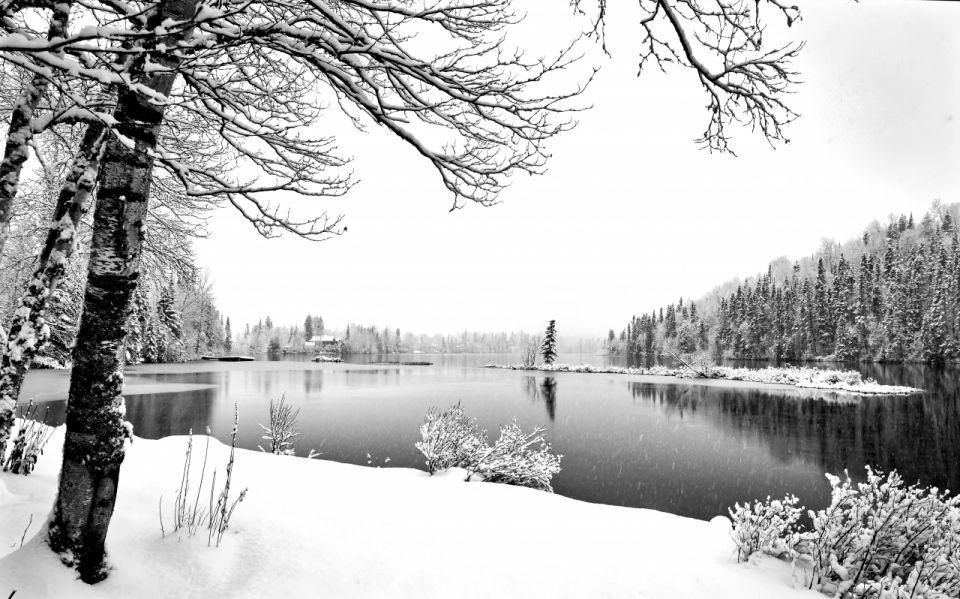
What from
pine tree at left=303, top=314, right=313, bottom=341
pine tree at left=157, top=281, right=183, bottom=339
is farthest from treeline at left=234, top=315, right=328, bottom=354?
pine tree at left=157, top=281, right=183, bottom=339

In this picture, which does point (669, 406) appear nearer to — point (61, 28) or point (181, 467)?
point (181, 467)

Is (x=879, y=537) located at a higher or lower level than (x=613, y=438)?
higher

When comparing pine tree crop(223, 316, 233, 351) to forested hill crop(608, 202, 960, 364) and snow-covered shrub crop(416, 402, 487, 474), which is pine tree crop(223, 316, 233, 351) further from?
forested hill crop(608, 202, 960, 364)

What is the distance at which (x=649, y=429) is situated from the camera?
676 inches

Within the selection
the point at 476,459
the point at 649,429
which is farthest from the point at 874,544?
the point at 649,429

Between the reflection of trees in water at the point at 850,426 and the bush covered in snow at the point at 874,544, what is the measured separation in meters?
4.88

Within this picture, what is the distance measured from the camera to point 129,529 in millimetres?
3201

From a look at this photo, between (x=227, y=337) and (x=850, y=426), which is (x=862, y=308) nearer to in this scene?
(x=850, y=426)

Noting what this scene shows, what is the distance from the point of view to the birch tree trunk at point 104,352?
2.64m

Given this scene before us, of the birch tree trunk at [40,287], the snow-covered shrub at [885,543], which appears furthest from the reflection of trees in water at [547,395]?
the birch tree trunk at [40,287]

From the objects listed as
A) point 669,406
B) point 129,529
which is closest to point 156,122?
point 129,529

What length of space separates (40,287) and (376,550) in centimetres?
436

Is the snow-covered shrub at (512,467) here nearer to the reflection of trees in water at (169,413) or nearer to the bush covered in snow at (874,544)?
the bush covered in snow at (874,544)

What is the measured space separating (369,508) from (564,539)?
80.6 inches
